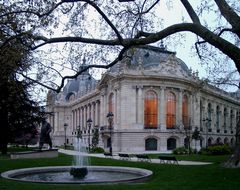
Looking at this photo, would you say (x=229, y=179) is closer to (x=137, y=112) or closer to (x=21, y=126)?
(x=21, y=126)

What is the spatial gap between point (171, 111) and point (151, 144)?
7.86m

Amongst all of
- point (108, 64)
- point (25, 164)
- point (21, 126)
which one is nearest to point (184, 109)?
point (21, 126)

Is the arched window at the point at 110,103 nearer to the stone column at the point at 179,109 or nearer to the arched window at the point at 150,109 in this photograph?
the arched window at the point at 150,109

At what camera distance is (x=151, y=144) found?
2783 inches

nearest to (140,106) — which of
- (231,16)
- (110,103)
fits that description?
(110,103)

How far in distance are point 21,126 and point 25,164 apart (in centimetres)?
1983

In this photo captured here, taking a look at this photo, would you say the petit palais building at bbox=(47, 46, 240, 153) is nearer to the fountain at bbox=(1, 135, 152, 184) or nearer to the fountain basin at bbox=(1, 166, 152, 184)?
the fountain basin at bbox=(1, 166, 152, 184)

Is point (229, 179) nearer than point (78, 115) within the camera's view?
Yes

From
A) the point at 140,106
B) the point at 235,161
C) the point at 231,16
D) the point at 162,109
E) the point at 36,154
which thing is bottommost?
the point at 36,154

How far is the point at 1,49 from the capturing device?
1622 cm

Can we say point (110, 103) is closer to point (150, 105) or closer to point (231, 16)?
point (150, 105)

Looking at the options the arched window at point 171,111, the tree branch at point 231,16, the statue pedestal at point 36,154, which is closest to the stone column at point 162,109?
the arched window at point 171,111

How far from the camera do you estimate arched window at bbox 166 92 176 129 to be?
243 ft

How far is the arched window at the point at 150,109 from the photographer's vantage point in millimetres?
72125
